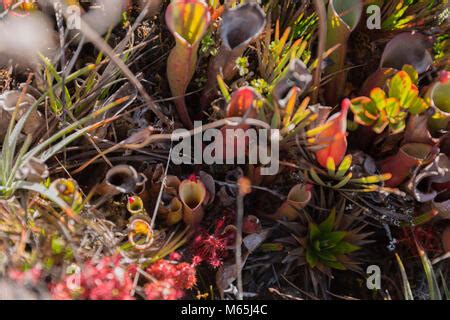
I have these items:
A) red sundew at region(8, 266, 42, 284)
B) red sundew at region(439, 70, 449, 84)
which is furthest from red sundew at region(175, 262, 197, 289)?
red sundew at region(439, 70, 449, 84)

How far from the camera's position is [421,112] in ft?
4.78

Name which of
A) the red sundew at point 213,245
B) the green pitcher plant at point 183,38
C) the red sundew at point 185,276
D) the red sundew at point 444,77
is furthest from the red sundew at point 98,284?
the red sundew at point 444,77

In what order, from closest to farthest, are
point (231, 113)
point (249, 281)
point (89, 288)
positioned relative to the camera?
point (89, 288) → point (231, 113) → point (249, 281)


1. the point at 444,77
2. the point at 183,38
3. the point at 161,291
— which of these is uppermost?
the point at 183,38

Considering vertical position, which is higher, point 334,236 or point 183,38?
point 183,38

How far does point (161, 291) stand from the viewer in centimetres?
127

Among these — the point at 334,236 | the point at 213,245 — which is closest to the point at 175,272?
the point at 213,245

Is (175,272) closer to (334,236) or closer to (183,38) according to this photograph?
(334,236)

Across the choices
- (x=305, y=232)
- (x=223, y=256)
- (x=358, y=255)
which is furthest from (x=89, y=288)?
(x=358, y=255)

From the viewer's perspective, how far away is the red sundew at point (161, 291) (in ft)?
4.13

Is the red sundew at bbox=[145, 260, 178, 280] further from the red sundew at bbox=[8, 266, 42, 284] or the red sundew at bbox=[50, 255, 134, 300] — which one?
the red sundew at bbox=[8, 266, 42, 284]

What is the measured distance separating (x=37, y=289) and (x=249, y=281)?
0.62 metres

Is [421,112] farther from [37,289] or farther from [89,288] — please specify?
[37,289]

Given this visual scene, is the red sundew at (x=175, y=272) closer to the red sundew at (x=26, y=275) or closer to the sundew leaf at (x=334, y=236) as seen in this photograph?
the red sundew at (x=26, y=275)
